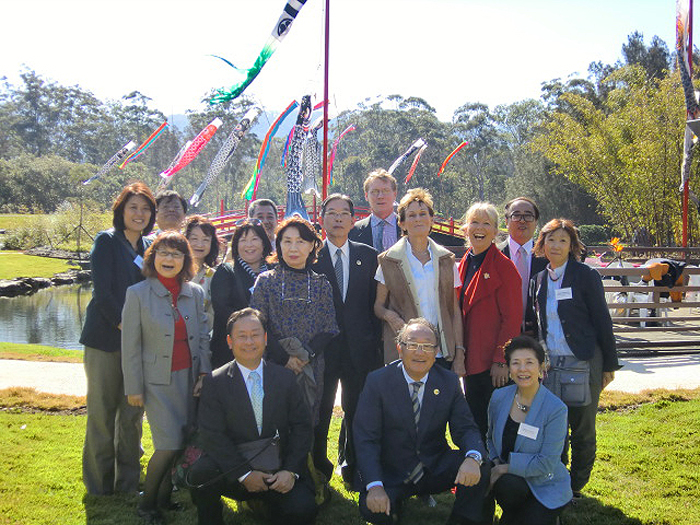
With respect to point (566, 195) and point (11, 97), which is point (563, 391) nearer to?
point (566, 195)

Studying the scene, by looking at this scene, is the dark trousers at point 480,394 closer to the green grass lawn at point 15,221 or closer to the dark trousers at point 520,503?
the dark trousers at point 520,503

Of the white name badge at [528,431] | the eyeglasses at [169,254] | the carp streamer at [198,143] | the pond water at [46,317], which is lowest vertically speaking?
the pond water at [46,317]

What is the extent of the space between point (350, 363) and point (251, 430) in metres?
0.83

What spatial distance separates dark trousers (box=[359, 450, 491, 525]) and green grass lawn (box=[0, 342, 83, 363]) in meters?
5.79

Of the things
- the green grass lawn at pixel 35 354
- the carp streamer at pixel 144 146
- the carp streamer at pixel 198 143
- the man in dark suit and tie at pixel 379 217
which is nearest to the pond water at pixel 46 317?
the green grass lawn at pixel 35 354

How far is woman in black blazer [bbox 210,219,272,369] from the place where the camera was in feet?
11.2

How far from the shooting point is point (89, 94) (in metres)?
63.6

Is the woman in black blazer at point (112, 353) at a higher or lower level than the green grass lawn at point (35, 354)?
higher

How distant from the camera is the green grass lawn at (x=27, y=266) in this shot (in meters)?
21.8

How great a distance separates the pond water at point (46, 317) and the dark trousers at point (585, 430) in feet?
32.5

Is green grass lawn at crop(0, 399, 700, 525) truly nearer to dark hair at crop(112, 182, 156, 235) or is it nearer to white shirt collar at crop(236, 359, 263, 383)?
white shirt collar at crop(236, 359, 263, 383)

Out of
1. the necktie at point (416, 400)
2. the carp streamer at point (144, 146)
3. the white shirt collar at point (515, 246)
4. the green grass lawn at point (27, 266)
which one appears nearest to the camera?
the necktie at point (416, 400)

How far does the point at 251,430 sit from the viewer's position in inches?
114

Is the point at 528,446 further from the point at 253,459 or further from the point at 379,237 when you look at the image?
the point at 379,237
